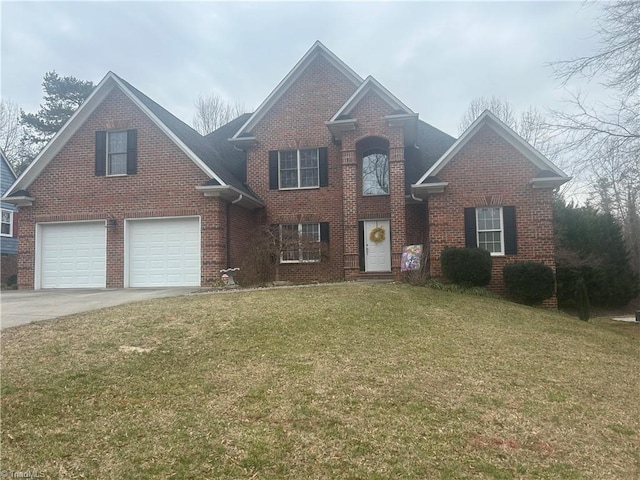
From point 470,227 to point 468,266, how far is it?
164cm

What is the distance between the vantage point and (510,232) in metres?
13.4

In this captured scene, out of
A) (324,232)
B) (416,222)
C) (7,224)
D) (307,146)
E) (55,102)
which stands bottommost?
(324,232)

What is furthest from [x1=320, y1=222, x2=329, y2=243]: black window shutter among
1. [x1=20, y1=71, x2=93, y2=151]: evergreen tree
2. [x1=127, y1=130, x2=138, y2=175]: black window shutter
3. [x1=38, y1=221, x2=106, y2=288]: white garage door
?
[x1=20, y1=71, x2=93, y2=151]: evergreen tree

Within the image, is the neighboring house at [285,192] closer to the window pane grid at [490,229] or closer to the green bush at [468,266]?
the window pane grid at [490,229]

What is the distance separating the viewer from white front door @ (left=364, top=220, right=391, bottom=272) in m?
16.2

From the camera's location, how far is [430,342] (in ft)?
22.9

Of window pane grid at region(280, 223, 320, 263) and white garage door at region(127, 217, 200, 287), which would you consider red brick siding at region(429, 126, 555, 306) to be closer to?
window pane grid at region(280, 223, 320, 263)

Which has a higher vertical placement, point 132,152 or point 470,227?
point 132,152

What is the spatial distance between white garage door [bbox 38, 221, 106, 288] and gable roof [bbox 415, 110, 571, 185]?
1104 centimetres

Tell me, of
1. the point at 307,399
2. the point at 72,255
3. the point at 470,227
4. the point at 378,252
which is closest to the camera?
the point at 307,399

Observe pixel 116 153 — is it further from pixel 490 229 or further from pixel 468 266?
pixel 490 229

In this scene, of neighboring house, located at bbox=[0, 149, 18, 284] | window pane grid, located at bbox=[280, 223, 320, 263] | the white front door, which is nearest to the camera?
window pane grid, located at bbox=[280, 223, 320, 263]

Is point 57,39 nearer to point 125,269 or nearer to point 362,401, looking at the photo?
point 125,269

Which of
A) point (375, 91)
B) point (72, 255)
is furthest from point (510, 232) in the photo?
point (72, 255)
